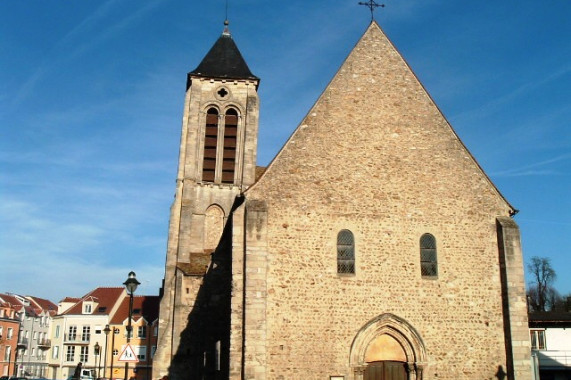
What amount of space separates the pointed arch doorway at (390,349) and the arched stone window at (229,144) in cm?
1391

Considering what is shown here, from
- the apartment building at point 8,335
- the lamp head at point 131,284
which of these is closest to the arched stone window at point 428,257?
the lamp head at point 131,284

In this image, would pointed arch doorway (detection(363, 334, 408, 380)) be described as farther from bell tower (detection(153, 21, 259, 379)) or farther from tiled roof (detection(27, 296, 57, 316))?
tiled roof (detection(27, 296, 57, 316))

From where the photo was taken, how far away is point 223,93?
30250 mm

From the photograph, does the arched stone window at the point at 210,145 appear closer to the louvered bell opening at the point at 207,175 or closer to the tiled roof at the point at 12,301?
the louvered bell opening at the point at 207,175

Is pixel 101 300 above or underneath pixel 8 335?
above

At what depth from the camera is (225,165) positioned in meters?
28.7

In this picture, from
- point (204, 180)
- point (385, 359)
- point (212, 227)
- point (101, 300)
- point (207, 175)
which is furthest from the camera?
point (101, 300)

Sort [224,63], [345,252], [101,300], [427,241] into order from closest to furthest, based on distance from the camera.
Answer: [345,252], [427,241], [224,63], [101,300]

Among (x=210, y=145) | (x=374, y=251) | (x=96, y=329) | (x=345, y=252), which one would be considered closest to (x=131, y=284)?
(x=345, y=252)

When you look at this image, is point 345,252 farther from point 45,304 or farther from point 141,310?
point 45,304

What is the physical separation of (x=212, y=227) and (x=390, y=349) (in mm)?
12813

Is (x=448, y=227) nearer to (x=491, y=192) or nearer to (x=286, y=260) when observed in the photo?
(x=491, y=192)

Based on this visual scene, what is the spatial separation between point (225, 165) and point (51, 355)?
45.8 m

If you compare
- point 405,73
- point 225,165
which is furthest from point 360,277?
point 225,165
